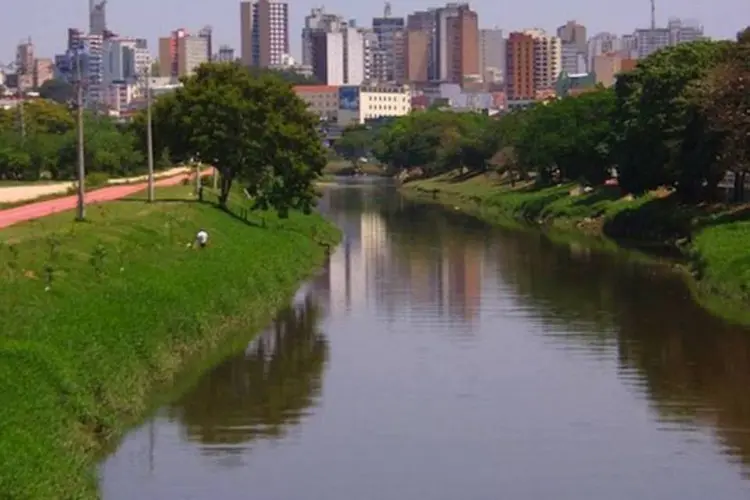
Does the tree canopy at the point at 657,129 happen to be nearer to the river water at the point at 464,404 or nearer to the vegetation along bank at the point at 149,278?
the river water at the point at 464,404

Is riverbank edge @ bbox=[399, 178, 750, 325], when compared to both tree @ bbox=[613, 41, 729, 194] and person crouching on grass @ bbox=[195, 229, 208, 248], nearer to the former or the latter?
tree @ bbox=[613, 41, 729, 194]

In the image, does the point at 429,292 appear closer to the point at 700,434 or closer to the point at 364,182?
the point at 700,434

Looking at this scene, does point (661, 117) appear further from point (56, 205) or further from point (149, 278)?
point (149, 278)

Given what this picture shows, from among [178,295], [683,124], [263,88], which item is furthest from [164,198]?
[178,295]

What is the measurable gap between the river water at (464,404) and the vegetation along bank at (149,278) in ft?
2.58

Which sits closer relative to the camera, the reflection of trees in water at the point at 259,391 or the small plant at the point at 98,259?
the reflection of trees in water at the point at 259,391

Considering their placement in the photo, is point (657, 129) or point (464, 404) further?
point (657, 129)

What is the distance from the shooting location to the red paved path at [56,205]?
134 ft

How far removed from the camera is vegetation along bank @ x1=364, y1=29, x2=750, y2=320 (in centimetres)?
4666

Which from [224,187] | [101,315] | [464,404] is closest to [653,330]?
[464,404]

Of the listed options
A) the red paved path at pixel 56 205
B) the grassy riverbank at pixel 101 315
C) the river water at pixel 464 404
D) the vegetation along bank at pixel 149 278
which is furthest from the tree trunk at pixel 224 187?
the river water at pixel 464 404

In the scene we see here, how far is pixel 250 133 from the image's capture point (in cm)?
4909

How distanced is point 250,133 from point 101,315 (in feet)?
79.9

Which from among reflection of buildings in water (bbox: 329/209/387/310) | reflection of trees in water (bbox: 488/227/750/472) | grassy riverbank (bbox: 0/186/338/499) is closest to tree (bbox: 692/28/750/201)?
reflection of trees in water (bbox: 488/227/750/472)
